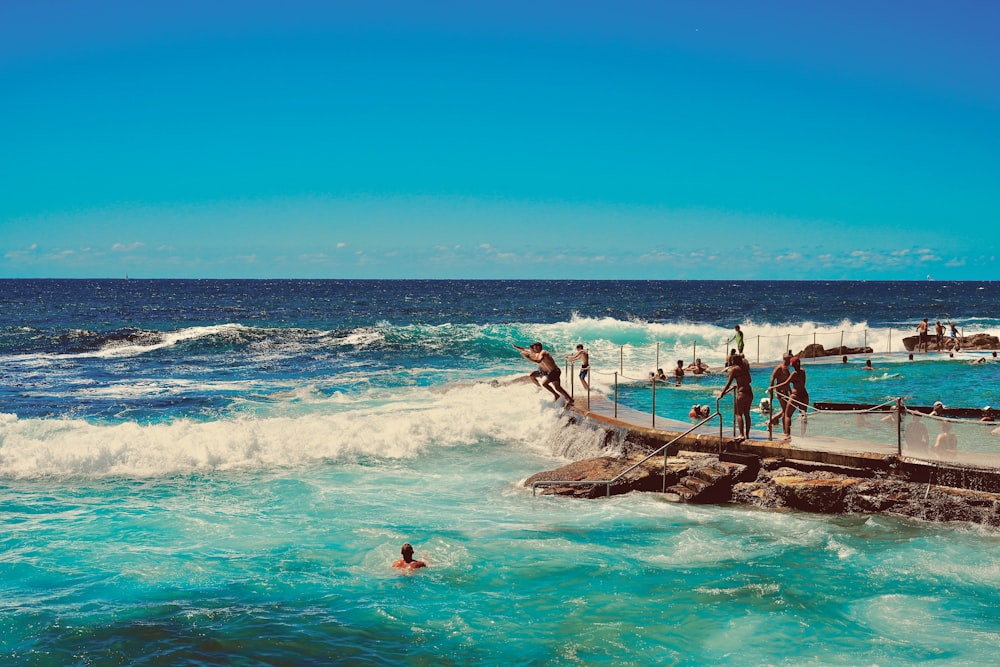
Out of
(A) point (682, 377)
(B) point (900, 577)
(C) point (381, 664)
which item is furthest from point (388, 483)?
(A) point (682, 377)

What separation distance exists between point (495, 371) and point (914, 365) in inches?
621

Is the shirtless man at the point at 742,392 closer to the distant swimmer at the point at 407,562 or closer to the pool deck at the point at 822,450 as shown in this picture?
the pool deck at the point at 822,450

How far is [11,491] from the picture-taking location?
1605 centimetres

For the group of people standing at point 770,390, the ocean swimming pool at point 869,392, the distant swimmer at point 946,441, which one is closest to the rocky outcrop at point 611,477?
the group of people standing at point 770,390

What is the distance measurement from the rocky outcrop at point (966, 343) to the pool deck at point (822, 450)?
2155 cm

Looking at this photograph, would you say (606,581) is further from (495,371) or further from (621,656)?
(495,371)

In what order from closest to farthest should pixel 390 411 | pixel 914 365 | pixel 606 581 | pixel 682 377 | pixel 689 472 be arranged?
1. pixel 606 581
2. pixel 689 472
3. pixel 390 411
4. pixel 682 377
5. pixel 914 365

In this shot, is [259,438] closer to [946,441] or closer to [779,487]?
[779,487]

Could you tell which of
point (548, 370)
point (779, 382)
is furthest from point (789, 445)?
point (548, 370)

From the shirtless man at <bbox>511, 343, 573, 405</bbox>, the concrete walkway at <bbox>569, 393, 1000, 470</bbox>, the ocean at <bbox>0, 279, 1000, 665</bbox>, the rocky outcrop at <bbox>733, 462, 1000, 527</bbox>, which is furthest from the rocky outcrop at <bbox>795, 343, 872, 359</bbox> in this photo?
the rocky outcrop at <bbox>733, 462, 1000, 527</bbox>

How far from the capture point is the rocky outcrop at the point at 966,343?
3475 centimetres

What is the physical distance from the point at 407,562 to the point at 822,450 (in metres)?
7.29

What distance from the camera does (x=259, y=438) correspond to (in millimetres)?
19172

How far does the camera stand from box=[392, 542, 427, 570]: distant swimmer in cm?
1141
